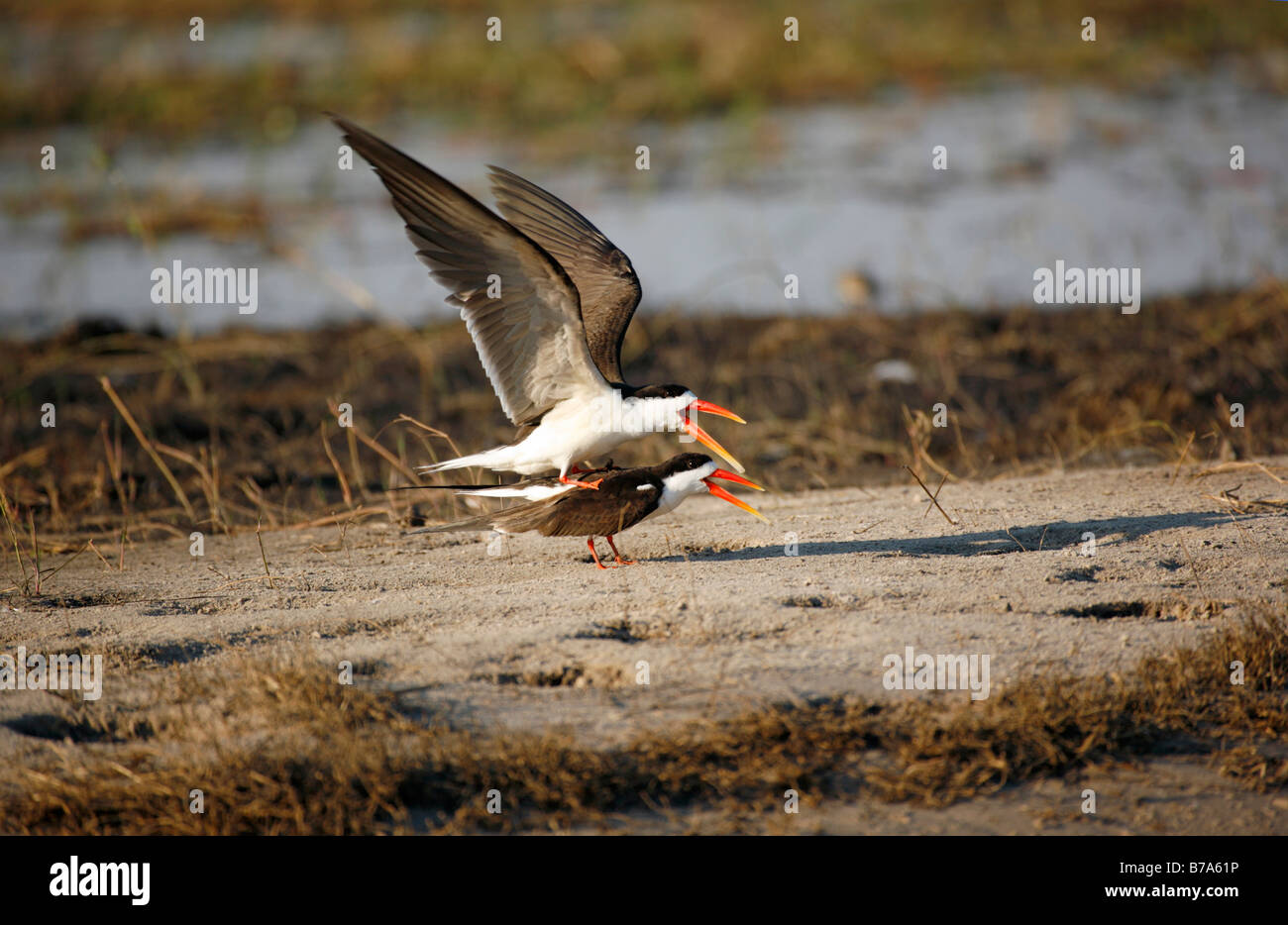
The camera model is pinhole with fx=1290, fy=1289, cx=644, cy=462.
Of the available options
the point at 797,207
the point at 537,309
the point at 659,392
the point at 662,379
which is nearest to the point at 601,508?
the point at 659,392

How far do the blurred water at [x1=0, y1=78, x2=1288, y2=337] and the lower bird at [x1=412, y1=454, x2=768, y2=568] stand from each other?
3831mm

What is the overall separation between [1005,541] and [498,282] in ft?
7.21

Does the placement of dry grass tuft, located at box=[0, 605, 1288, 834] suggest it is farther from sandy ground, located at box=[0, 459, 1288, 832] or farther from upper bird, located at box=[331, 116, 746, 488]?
upper bird, located at box=[331, 116, 746, 488]

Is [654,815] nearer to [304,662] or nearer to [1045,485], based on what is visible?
[304,662]

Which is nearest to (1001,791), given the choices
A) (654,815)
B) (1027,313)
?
(654,815)

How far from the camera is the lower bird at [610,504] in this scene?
4.81 m

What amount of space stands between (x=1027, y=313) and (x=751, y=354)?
2.13 metres

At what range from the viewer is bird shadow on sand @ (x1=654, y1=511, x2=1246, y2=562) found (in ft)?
16.3

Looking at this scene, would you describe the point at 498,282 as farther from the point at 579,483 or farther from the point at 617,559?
the point at 617,559

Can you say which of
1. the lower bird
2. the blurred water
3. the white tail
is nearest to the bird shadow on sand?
the lower bird

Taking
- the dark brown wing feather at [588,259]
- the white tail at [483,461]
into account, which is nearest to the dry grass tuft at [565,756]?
the white tail at [483,461]

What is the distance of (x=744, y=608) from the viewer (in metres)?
4.25

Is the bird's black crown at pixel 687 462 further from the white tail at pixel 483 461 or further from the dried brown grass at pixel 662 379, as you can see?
the dried brown grass at pixel 662 379

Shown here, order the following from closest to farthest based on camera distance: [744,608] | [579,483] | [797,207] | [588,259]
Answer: [744,608] → [579,483] → [588,259] → [797,207]
